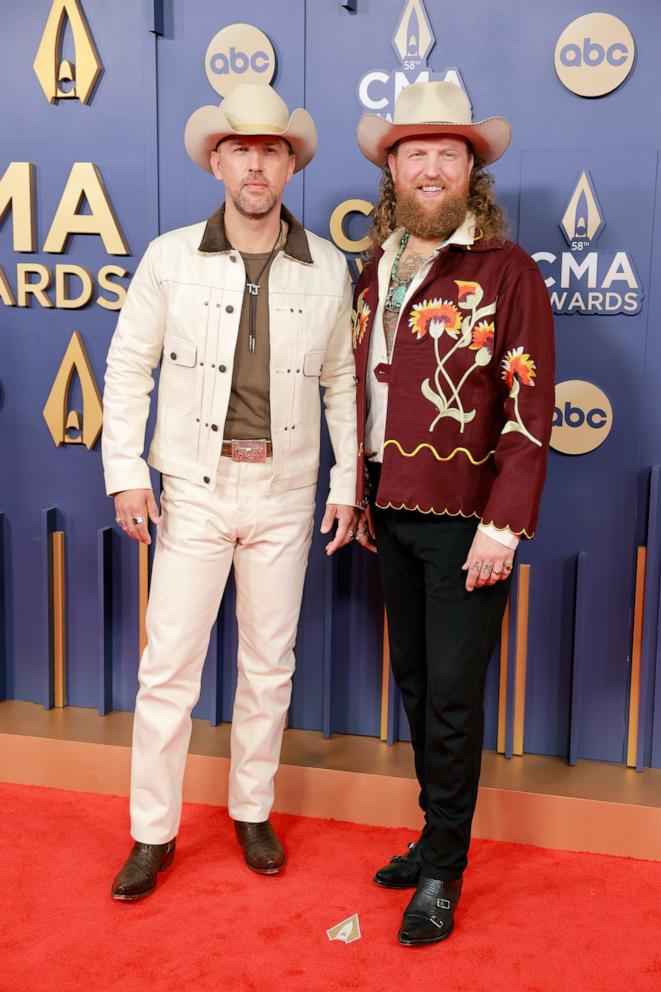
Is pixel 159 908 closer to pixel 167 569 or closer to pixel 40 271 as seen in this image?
pixel 167 569

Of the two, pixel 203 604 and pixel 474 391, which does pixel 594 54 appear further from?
pixel 203 604

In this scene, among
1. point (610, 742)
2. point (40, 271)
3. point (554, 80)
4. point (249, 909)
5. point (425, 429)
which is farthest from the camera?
point (40, 271)

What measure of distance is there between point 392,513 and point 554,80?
136 centimetres

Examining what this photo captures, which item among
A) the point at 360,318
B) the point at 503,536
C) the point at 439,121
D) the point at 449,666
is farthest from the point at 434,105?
the point at 449,666

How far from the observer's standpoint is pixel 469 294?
2320 millimetres

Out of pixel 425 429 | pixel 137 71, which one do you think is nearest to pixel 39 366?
pixel 137 71

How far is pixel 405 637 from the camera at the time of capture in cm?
256

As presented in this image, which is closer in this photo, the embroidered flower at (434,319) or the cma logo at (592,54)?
the embroidered flower at (434,319)

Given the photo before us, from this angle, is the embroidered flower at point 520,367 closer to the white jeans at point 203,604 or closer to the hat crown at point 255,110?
the white jeans at point 203,604

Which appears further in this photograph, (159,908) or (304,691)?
(304,691)

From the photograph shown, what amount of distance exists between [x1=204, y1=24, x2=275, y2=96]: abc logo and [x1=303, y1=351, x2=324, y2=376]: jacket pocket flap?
3.24 feet

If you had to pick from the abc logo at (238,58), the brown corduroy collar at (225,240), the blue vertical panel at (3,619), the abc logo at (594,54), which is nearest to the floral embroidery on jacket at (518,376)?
the brown corduroy collar at (225,240)

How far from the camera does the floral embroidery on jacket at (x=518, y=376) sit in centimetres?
225

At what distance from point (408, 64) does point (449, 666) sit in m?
1.73
